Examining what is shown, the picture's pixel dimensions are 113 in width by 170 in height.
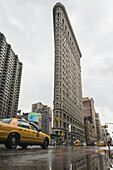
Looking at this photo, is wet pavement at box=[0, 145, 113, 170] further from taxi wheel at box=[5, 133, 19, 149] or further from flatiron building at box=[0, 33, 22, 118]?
flatiron building at box=[0, 33, 22, 118]

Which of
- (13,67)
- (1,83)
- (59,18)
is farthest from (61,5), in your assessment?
(1,83)

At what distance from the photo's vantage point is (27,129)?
303 inches

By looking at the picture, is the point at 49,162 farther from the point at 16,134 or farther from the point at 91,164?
the point at 16,134

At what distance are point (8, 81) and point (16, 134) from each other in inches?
3481

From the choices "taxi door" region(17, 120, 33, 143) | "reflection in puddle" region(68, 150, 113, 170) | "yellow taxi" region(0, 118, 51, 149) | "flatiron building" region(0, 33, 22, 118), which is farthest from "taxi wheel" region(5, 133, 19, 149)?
"flatiron building" region(0, 33, 22, 118)

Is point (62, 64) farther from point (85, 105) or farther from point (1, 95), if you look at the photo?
point (85, 105)

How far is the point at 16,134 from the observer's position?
264 inches

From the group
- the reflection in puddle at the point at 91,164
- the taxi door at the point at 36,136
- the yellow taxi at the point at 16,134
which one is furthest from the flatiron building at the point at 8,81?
the reflection in puddle at the point at 91,164

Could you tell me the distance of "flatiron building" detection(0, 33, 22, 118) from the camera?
82688mm

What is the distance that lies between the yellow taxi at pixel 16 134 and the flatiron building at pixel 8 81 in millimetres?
73928

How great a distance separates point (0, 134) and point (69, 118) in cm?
7346

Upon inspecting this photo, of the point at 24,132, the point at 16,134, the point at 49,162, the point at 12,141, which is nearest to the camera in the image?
the point at 49,162

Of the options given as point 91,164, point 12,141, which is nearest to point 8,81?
point 12,141

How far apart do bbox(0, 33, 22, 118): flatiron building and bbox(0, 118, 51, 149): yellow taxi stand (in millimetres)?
73928
